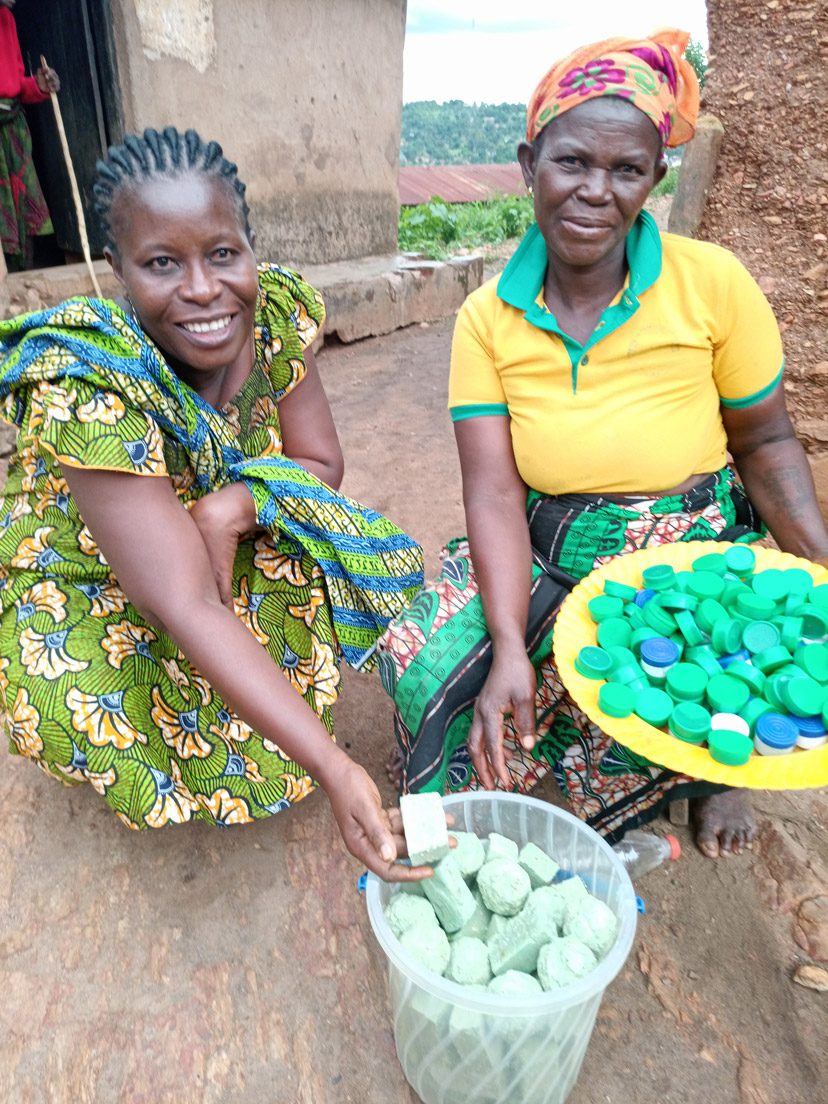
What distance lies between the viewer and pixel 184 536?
151 cm

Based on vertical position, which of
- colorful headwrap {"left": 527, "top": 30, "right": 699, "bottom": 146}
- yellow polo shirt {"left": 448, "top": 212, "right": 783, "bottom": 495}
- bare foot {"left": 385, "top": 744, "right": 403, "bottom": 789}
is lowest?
bare foot {"left": 385, "top": 744, "right": 403, "bottom": 789}

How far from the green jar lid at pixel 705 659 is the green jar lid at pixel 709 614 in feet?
0.12

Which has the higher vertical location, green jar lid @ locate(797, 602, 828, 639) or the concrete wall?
the concrete wall

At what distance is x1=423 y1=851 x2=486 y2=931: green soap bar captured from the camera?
4.16ft

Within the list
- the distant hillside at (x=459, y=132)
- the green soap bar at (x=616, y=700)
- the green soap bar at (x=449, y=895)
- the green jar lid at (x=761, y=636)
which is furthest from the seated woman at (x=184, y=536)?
the distant hillside at (x=459, y=132)

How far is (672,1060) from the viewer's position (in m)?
1.43

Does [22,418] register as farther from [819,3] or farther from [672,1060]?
[819,3]

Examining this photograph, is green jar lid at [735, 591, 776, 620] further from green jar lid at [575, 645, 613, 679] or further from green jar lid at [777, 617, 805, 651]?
green jar lid at [575, 645, 613, 679]

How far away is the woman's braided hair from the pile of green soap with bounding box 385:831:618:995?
49.5 inches

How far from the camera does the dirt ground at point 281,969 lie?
1397mm

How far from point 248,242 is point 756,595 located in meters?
1.20

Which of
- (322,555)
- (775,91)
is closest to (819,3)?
(775,91)

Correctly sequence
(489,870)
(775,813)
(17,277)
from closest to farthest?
(489,870)
(775,813)
(17,277)

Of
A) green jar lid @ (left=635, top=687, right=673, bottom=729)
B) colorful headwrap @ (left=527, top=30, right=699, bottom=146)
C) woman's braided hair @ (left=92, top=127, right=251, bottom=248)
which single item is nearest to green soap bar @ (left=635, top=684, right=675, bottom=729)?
green jar lid @ (left=635, top=687, right=673, bottom=729)
